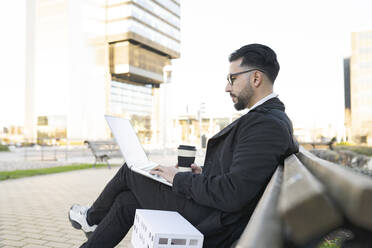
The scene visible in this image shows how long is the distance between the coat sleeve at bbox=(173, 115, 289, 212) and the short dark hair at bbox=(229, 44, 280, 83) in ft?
1.67

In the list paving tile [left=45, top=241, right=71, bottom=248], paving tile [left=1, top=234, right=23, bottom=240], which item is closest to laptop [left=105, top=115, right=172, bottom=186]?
paving tile [left=45, top=241, right=71, bottom=248]

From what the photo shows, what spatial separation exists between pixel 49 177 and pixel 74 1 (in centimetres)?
3592

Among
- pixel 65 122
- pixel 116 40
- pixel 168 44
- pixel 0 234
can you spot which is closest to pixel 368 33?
pixel 168 44

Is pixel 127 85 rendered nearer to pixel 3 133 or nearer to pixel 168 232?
pixel 3 133

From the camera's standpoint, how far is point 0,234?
363 cm

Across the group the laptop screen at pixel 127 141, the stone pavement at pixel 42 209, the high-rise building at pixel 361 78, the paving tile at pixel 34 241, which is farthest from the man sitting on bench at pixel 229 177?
the high-rise building at pixel 361 78

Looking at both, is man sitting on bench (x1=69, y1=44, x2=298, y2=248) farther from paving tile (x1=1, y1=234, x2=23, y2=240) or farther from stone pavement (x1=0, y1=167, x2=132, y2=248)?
paving tile (x1=1, y1=234, x2=23, y2=240)

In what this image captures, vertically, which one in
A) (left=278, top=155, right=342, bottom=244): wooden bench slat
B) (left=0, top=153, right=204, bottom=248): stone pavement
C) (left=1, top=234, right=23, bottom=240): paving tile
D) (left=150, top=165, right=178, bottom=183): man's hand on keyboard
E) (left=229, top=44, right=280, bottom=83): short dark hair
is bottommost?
(left=0, top=153, right=204, bottom=248): stone pavement

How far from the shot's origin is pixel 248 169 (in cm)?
164

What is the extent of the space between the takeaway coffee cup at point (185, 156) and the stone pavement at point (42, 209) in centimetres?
69

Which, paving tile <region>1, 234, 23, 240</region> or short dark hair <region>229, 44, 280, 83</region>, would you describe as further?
paving tile <region>1, 234, 23, 240</region>

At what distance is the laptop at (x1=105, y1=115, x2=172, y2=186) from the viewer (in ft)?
8.00

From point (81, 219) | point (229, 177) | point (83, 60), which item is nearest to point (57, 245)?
point (81, 219)

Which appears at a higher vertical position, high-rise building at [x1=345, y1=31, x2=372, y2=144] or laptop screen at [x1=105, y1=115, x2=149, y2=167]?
high-rise building at [x1=345, y1=31, x2=372, y2=144]
